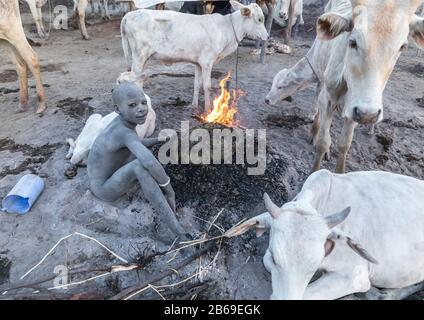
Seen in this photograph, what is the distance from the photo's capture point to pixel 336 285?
2.53 meters

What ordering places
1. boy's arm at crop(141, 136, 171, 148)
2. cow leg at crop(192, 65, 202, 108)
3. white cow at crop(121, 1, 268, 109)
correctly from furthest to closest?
cow leg at crop(192, 65, 202, 108) → white cow at crop(121, 1, 268, 109) → boy's arm at crop(141, 136, 171, 148)

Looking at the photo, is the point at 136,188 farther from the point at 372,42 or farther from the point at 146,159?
the point at 372,42

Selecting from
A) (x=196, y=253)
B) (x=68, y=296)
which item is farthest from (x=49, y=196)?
(x=196, y=253)

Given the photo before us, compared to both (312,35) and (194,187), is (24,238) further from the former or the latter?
(312,35)

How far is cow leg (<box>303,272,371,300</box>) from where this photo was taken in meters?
2.48

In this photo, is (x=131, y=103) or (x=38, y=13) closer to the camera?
(x=131, y=103)

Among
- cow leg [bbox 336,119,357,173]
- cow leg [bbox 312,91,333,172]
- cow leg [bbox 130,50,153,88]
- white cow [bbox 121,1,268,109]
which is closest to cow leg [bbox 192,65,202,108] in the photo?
white cow [bbox 121,1,268,109]

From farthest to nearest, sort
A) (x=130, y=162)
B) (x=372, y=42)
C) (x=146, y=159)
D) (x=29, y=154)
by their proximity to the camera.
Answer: (x=29, y=154)
(x=130, y=162)
(x=146, y=159)
(x=372, y=42)

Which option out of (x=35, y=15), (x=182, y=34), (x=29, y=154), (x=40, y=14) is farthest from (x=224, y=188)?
(x=40, y=14)

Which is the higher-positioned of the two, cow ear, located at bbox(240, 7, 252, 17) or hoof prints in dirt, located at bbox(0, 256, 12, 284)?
cow ear, located at bbox(240, 7, 252, 17)

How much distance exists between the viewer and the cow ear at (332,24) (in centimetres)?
318

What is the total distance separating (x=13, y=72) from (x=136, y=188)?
6.09 metres

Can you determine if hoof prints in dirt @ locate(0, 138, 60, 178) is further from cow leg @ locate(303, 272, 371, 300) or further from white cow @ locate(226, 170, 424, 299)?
cow leg @ locate(303, 272, 371, 300)

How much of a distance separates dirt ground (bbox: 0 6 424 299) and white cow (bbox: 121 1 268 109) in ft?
3.11
